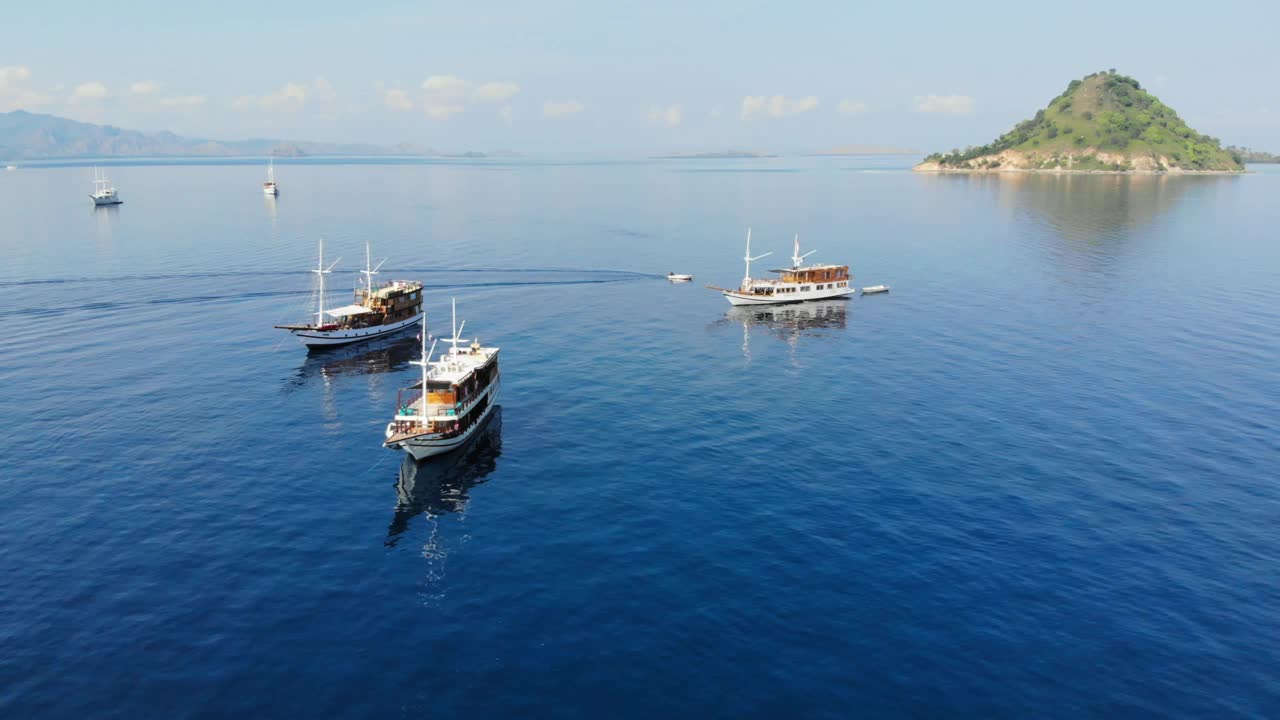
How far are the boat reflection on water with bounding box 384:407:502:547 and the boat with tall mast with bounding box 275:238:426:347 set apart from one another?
147 feet

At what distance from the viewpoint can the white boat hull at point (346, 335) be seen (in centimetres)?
10975

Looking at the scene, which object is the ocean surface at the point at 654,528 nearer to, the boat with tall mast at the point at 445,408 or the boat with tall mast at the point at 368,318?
the boat with tall mast at the point at 445,408

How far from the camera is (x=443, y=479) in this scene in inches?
2721

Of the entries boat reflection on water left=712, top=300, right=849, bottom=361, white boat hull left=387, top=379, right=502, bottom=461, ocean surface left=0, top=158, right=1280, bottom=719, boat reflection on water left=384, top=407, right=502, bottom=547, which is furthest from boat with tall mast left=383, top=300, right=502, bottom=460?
boat reflection on water left=712, top=300, right=849, bottom=361

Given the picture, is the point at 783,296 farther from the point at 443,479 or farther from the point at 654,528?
the point at 654,528

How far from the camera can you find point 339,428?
79750 mm

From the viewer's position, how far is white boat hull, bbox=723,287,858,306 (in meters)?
146

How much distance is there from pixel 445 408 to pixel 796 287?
3745 inches

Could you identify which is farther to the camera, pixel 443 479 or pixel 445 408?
pixel 445 408

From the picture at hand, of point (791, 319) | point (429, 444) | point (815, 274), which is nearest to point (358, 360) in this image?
point (429, 444)

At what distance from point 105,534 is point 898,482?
2593 inches

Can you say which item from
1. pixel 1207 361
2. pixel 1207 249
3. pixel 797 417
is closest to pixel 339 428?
pixel 797 417

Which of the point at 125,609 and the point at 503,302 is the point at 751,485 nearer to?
the point at 125,609

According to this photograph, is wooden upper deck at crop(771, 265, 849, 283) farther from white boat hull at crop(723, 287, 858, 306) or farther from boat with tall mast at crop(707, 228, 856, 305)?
white boat hull at crop(723, 287, 858, 306)
